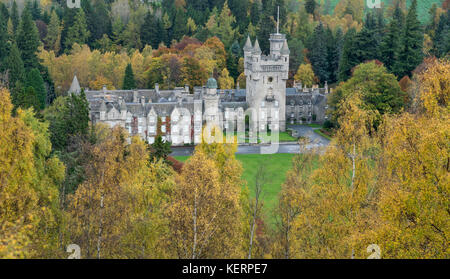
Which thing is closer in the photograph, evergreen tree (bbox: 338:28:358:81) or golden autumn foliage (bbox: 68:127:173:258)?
golden autumn foliage (bbox: 68:127:173:258)

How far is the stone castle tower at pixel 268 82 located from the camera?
75688 millimetres

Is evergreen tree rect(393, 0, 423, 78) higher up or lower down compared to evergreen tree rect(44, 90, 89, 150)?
higher up

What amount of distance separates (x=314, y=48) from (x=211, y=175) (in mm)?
80063

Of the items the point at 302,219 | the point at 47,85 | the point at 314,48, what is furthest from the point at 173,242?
the point at 314,48

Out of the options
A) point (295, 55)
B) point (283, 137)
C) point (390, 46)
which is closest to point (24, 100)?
point (283, 137)

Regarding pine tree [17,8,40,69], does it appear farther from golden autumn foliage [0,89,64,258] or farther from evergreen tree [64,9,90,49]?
golden autumn foliage [0,89,64,258]

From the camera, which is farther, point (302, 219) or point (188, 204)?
point (302, 219)

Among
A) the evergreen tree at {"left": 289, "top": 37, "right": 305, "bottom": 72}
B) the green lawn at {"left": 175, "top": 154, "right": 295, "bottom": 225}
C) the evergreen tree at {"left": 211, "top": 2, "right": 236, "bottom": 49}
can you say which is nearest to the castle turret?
the green lawn at {"left": 175, "top": 154, "right": 295, "bottom": 225}

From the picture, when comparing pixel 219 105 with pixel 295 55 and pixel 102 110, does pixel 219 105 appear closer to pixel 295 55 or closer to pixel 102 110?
pixel 102 110

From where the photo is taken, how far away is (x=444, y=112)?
891 inches

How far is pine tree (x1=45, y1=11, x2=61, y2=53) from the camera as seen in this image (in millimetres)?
106812

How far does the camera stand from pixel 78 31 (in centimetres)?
10831

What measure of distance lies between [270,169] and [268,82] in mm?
20538

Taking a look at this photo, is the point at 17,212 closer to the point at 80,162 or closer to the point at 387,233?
the point at 387,233
